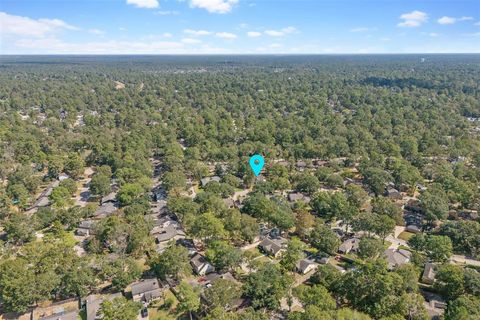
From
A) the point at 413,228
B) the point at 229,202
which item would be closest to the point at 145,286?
the point at 229,202

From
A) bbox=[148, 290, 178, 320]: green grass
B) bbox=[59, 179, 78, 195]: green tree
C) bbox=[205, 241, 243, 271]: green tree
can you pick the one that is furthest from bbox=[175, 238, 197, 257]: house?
bbox=[59, 179, 78, 195]: green tree

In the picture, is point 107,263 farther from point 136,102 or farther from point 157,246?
point 136,102

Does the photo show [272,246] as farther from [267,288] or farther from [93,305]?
[93,305]

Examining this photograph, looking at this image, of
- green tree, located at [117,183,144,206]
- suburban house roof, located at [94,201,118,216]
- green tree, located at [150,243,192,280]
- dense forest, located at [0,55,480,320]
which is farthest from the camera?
green tree, located at [117,183,144,206]

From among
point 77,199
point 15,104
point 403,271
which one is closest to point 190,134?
point 77,199

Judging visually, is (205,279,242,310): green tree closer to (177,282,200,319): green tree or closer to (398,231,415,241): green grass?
(177,282,200,319): green tree
